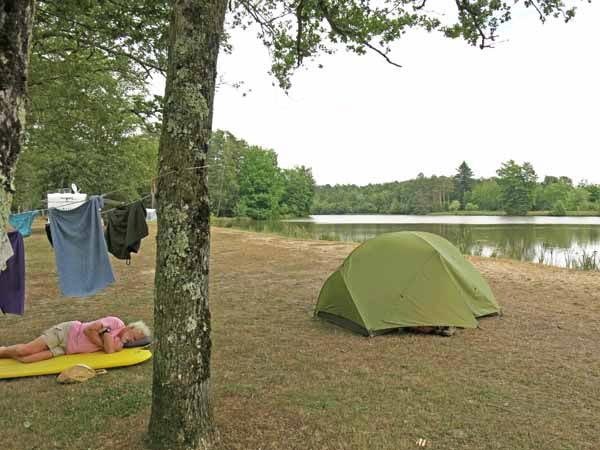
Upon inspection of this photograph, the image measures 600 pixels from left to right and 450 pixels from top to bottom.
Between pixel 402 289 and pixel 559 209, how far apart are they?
190 feet

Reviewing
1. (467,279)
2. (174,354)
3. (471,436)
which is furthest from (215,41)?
(467,279)

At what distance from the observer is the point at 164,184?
8.34 feet

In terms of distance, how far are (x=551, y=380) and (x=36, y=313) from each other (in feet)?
22.0

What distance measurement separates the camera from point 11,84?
4.66 ft

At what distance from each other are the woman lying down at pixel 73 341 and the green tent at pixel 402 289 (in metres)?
2.58

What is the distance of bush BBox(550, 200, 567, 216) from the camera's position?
5225cm

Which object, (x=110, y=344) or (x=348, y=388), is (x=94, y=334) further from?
(x=348, y=388)

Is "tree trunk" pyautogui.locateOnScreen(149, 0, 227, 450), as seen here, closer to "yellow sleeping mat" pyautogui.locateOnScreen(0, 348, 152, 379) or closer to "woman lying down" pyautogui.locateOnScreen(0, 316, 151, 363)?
"yellow sleeping mat" pyautogui.locateOnScreen(0, 348, 152, 379)

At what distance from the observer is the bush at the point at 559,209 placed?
171ft

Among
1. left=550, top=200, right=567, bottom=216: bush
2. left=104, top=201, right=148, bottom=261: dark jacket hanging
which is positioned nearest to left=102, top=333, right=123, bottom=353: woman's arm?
left=104, top=201, right=148, bottom=261: dark jacket hanging

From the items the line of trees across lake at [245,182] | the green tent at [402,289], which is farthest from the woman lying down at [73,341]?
the green tent at [402,289]

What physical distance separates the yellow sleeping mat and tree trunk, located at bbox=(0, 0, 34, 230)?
310cm

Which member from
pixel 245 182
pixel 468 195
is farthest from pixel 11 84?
pixel 468 195

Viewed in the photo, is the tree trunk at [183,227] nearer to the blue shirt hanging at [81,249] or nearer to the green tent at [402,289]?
the blue shirt hanging at [81,249]
